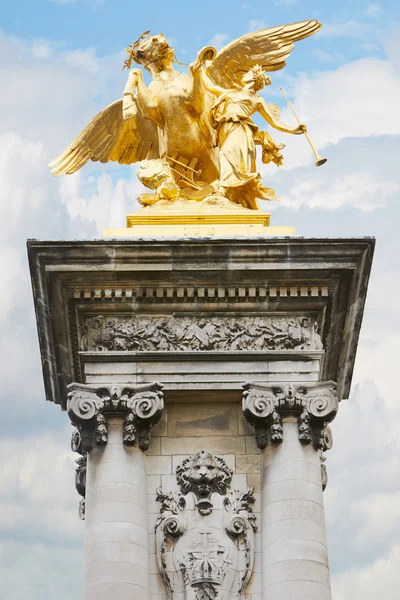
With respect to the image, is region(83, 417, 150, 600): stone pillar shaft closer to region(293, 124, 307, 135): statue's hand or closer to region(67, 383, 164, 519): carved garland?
region(67, 383, 164, 519): carved garland

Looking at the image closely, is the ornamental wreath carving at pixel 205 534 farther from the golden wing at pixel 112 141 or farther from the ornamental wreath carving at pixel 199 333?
the golden wing at pixel 112 141

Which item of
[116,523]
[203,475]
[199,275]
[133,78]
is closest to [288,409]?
[203,475]

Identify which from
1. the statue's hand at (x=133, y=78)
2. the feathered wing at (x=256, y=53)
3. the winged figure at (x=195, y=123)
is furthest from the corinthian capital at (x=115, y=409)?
the feathered wing at (x=256, y=53)

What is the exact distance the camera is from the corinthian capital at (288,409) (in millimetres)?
23797

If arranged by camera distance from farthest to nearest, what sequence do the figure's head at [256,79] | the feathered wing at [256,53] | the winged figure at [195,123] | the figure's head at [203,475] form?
the feathered wing at [256,53]
the figure's head at [256,79]
the winged figure at [195,123]
the figure's head at [203,475]

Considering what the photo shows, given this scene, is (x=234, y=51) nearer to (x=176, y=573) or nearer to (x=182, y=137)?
(x=182, y=137)

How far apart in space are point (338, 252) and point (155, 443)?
4457mm

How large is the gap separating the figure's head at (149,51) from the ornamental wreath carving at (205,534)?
8.38 metres

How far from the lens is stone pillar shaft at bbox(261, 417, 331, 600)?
22719mm

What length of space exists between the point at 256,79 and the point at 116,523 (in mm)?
9559

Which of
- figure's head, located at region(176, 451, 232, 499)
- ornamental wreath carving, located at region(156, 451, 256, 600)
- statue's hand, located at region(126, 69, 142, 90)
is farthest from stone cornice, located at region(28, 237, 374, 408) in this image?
statue's hand, located at region(126, 69, 142, 90)

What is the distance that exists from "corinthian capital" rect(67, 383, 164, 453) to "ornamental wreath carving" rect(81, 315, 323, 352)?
84cm

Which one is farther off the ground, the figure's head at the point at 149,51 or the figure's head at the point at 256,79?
the figure's head at the point at 149,51

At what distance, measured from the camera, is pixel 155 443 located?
24.2 meters
